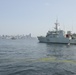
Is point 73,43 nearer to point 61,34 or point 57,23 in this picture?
point 61,34

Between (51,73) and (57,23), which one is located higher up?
(57,23)

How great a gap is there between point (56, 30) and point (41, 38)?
14.9 m

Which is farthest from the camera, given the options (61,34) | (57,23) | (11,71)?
(57,23)

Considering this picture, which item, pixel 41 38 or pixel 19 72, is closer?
pixel 19 72

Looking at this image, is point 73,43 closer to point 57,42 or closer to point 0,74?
point 57,42

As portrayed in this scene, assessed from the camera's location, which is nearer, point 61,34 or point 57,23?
point 61,34

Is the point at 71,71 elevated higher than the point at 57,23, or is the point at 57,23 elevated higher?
the point at 57,23

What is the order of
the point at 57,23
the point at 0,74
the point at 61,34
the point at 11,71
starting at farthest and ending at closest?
the point at 57,23
the point at 61,34
the point at 11,71
the point at 0,74

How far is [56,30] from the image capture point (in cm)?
12094

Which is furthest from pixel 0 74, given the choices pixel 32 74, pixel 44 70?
pixel 44 70

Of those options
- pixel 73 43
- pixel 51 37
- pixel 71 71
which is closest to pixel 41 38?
pixel 51 37

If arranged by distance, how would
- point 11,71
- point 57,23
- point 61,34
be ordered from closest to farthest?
point 11,71 → point 61,34 → point 57,23

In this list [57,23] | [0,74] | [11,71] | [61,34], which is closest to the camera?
[0,74]

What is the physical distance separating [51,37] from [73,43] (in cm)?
1414
